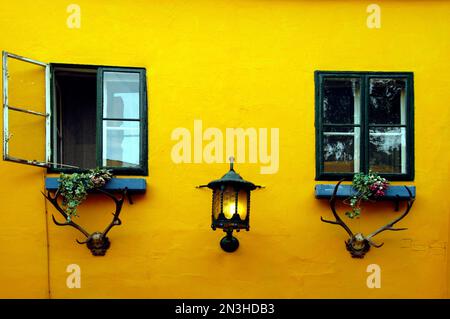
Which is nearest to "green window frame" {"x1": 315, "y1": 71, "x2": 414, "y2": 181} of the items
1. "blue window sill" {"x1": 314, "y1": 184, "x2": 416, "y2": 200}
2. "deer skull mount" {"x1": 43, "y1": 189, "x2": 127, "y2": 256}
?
"blue window sill" {"x1": 314, "y1": 184, "x2": 416, "y2": 200}

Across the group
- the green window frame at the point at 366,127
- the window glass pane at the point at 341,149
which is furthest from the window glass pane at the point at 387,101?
the window glass pane at the point at 341,149

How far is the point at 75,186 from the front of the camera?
6.96m

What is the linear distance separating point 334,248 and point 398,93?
1786mm

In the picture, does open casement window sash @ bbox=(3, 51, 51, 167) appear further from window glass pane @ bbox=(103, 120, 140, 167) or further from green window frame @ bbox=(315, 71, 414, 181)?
green window frame @ bbox=(315, 71, 414, 181)

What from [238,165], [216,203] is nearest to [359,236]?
[238,165]

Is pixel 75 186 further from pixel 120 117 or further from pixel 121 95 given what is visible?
pixel 121 95

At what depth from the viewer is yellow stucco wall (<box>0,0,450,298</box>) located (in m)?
7.12

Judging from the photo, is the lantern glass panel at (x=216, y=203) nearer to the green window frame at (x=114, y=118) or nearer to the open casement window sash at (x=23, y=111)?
the green window frame at (x=114, y=118)

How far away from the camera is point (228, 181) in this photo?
6492mm

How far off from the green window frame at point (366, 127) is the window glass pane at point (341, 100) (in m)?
0.01

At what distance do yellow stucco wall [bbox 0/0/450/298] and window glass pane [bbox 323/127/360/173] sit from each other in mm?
197

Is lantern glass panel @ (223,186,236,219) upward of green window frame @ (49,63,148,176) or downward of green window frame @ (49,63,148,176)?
downward

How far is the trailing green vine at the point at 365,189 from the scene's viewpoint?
7035 millimetres
